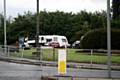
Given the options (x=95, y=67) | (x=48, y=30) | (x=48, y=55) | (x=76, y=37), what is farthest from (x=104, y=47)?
(x=48, y=30)

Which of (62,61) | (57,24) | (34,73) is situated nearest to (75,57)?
(34,73)

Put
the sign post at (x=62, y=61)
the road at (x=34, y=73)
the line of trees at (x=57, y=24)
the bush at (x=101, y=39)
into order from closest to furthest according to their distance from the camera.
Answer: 1. the sign post at (x=62, y=61)
2. the road at (x=34, y=73)
3. the bush at (x=101, y=39)
4. the line of trees at (x=57, y=24)

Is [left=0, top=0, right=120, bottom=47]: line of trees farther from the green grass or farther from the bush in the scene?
the green grass

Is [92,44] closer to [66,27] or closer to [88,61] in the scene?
[88,61]

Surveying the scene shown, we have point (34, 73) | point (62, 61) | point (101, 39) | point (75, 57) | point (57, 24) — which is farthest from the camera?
point (57, 24)

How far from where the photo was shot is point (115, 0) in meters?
46.3

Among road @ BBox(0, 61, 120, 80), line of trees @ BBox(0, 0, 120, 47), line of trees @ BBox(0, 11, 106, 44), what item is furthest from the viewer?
line of trees @ BBox(0, 11, 106, 44)

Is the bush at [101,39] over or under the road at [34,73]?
over

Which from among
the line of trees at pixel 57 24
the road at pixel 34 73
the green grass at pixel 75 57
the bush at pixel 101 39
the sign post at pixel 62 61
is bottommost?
the road at pixel 34 73

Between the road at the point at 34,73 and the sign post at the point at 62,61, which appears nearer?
the sign post at the point at 62,61

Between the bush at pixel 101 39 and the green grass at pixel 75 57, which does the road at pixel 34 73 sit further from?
the bush at pixel 101 39

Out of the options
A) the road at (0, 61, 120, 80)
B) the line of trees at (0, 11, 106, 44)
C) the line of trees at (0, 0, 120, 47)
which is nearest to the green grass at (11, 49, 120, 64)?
the road at (0, 61, 120, 80)

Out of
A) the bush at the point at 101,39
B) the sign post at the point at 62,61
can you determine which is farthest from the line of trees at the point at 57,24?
the sign post at the point at 62,61

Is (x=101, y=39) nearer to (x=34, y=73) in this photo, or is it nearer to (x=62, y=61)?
(x=34, y=73)
